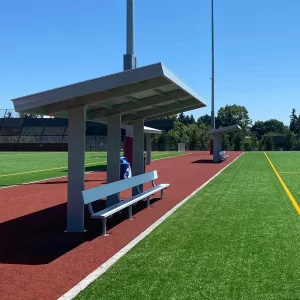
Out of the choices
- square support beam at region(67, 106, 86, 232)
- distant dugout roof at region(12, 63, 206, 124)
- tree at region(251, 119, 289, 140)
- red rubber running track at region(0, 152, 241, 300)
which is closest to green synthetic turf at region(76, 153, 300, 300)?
red rubber running track at region(0, 152, 241, 300)

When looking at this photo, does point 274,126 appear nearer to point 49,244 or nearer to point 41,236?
point 41,236

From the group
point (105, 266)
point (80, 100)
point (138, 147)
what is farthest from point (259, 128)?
point (105, 266)

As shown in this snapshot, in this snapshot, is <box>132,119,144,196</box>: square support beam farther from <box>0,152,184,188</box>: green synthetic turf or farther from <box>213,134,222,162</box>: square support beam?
<box>213,134,222,162</box>: square support beam

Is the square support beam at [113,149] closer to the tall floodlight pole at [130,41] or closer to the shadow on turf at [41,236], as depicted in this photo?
the shadow on turf at [41,236]

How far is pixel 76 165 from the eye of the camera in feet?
29.0

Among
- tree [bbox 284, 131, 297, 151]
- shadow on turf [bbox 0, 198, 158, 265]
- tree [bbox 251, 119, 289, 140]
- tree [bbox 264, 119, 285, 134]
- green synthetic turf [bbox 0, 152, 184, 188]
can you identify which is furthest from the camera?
tree [bbox 264, 119, 285, 134]

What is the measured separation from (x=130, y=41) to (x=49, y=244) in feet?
35.2

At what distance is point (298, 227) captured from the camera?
9.24 meters

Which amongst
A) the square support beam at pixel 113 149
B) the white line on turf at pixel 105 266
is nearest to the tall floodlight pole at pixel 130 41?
the square support beam at pixel 113 149

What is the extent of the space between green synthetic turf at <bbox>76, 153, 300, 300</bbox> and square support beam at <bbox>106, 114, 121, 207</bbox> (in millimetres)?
1636

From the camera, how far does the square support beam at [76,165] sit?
8859 mm

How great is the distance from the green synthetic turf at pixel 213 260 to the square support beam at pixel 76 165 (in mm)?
1482

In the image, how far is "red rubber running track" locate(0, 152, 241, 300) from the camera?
573 cm

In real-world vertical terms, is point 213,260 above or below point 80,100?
below
